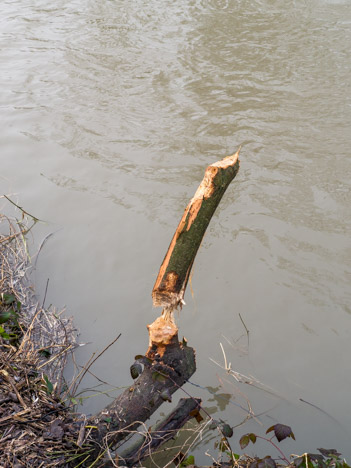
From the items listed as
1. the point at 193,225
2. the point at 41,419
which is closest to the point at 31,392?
the point at 41,419

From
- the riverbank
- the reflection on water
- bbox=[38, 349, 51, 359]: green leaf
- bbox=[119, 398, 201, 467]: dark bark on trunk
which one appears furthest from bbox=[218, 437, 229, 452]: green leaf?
bbox=[38, 349, 51, 359]: green leaf

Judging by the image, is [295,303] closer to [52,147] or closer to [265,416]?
[265,416]

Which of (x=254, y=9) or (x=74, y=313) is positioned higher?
(x=254, y=9)

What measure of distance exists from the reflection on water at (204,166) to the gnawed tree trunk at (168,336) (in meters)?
0.70

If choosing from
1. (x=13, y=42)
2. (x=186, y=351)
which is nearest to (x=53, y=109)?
(x=13, y=42)

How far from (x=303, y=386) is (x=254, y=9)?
6183 mm

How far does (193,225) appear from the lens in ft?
6.87

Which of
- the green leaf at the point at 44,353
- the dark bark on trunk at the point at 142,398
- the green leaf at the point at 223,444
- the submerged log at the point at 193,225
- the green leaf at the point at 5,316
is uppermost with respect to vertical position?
the submerged log at the point at 193,225

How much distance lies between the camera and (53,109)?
547 centimetres

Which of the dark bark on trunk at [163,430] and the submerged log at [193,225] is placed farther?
the dark bark on trunk at [163,430]

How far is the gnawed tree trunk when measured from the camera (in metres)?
2.10

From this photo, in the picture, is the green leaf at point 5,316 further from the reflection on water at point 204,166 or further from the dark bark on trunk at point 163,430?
the dark bark on trunk at point 163,430

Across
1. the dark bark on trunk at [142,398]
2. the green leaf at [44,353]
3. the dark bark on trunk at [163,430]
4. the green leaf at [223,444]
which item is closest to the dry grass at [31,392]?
the green leaf at [44,353]

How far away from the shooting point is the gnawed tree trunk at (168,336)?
2.10 metres
